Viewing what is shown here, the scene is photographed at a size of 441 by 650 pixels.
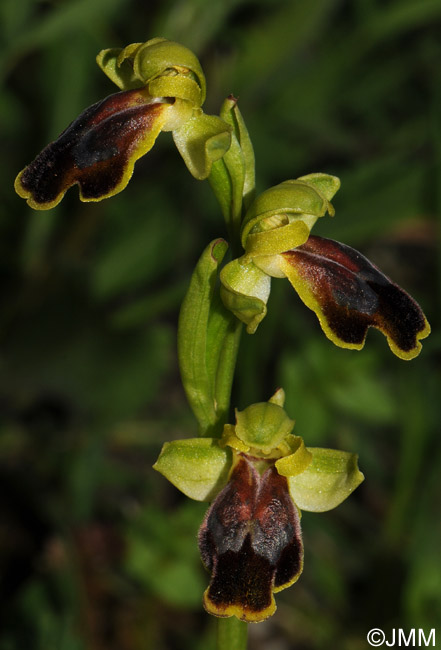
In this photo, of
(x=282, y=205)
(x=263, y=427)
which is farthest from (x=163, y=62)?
(x=263, y=427)

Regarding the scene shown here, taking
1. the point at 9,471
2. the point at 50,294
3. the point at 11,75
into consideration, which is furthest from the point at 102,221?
the point at 9,471

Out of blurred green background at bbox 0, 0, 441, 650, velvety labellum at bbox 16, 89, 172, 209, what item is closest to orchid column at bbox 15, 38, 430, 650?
velvety labellum at bbox 16, 89, 172, 209

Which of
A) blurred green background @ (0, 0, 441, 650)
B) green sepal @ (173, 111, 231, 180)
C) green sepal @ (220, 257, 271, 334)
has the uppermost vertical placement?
green sepal @ (173, 111, 231, 180)

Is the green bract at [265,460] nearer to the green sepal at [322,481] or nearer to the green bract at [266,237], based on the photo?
the green sepal at [322,481]

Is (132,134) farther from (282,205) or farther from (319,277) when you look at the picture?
(319,277)

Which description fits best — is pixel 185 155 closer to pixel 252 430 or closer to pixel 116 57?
pixel 116 57

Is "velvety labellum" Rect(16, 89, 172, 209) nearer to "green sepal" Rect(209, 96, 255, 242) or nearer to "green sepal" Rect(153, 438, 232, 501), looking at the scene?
"green sepal" Rect(209, 96, 255, 242)
